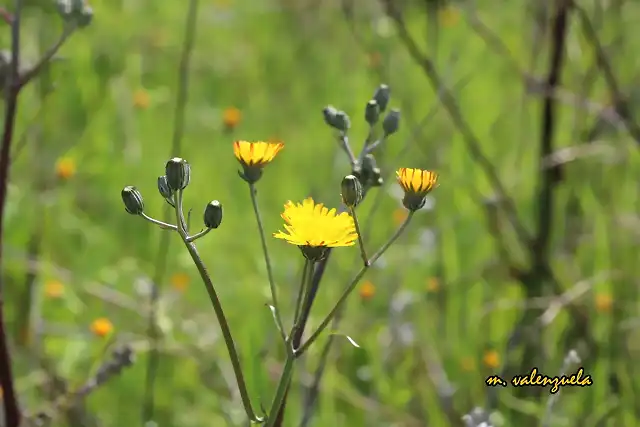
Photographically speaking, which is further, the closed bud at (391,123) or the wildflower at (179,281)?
the wildflower at (179,281)

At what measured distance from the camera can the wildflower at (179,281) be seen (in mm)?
1459

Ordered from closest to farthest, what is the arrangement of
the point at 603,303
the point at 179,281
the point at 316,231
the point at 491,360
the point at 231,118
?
the point at 316,231, the point at 491,360, the point at 603,303, the point at 179,281, the point at 231,118

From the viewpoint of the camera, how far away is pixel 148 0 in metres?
2.61

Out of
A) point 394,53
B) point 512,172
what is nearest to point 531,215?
point 512,172

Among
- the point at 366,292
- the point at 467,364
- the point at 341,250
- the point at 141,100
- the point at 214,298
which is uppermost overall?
the point at 141,100

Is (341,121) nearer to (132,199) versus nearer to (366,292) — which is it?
(132,199)

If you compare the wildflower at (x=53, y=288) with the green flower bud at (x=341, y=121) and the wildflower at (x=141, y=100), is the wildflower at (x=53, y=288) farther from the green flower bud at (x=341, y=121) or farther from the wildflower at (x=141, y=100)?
the green flower bud at (x=341, y=121)

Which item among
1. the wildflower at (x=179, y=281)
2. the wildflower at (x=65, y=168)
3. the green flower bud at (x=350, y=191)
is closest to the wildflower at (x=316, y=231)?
the green flower bud at (x=350, y=191)

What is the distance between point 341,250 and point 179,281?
363mm

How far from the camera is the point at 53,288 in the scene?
138 centimetres

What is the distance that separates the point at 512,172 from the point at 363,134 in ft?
1.34

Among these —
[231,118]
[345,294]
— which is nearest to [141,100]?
[231,118]

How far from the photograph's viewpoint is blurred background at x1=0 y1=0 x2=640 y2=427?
1157 mm

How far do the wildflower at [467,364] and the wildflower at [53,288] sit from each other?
786 mm
